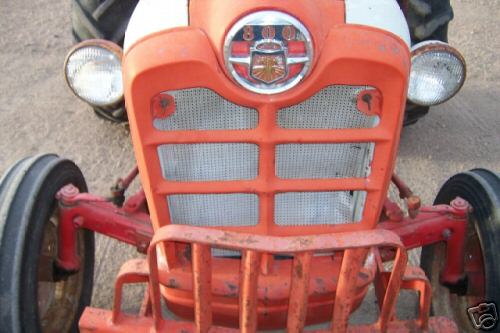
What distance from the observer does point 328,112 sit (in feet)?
7.02

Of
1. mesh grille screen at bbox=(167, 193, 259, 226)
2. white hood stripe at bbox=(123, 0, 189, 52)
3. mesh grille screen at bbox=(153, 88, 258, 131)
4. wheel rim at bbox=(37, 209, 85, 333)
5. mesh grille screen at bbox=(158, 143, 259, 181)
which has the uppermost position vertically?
white hood stripe at bbox=(123, 0, 189, 52)

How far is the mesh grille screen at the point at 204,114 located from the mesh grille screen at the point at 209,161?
0.28ft

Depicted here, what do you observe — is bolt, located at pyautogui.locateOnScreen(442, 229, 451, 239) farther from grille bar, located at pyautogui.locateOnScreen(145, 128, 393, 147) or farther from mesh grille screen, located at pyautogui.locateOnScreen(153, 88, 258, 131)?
mesh grille screen, located at pyautogui.locateOnScreen(153, 88, 258, 131)

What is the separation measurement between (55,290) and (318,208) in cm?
125

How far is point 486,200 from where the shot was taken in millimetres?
2662

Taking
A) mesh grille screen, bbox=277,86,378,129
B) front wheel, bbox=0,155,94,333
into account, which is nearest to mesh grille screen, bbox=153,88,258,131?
mesh grille screen, bbox=277,86,378,129

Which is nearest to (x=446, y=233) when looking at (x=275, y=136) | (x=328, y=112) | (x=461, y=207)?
(x=461, y=207)

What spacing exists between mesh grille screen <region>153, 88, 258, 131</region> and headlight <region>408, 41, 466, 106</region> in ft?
2.41

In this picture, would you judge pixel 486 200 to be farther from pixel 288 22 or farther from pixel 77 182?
pixel 77 182

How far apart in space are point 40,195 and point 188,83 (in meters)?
0.88

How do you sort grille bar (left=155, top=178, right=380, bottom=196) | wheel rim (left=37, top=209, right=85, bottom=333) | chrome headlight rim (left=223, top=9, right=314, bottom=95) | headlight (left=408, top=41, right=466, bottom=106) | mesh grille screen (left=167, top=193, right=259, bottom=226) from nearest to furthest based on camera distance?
chrome headlight rim (left=223, top=9, right=314, bottom=95) → grille bar (left=155, top=178, right=380, bottom=196) → mesh grille screen (left=167, top=193, right=259, bottom=226) → headlight (left=408, top=41, right=466, bottom=106) → wheel rim (left=37, top=209, right=85, bottom=333)

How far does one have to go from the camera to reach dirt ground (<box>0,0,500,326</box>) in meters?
4.11

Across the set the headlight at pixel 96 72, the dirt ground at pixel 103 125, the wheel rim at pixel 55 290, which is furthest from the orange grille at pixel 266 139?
the dirt ground at pixel 103 125

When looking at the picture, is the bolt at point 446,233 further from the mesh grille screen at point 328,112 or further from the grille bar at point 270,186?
the mesh grille screen at point 328,112
